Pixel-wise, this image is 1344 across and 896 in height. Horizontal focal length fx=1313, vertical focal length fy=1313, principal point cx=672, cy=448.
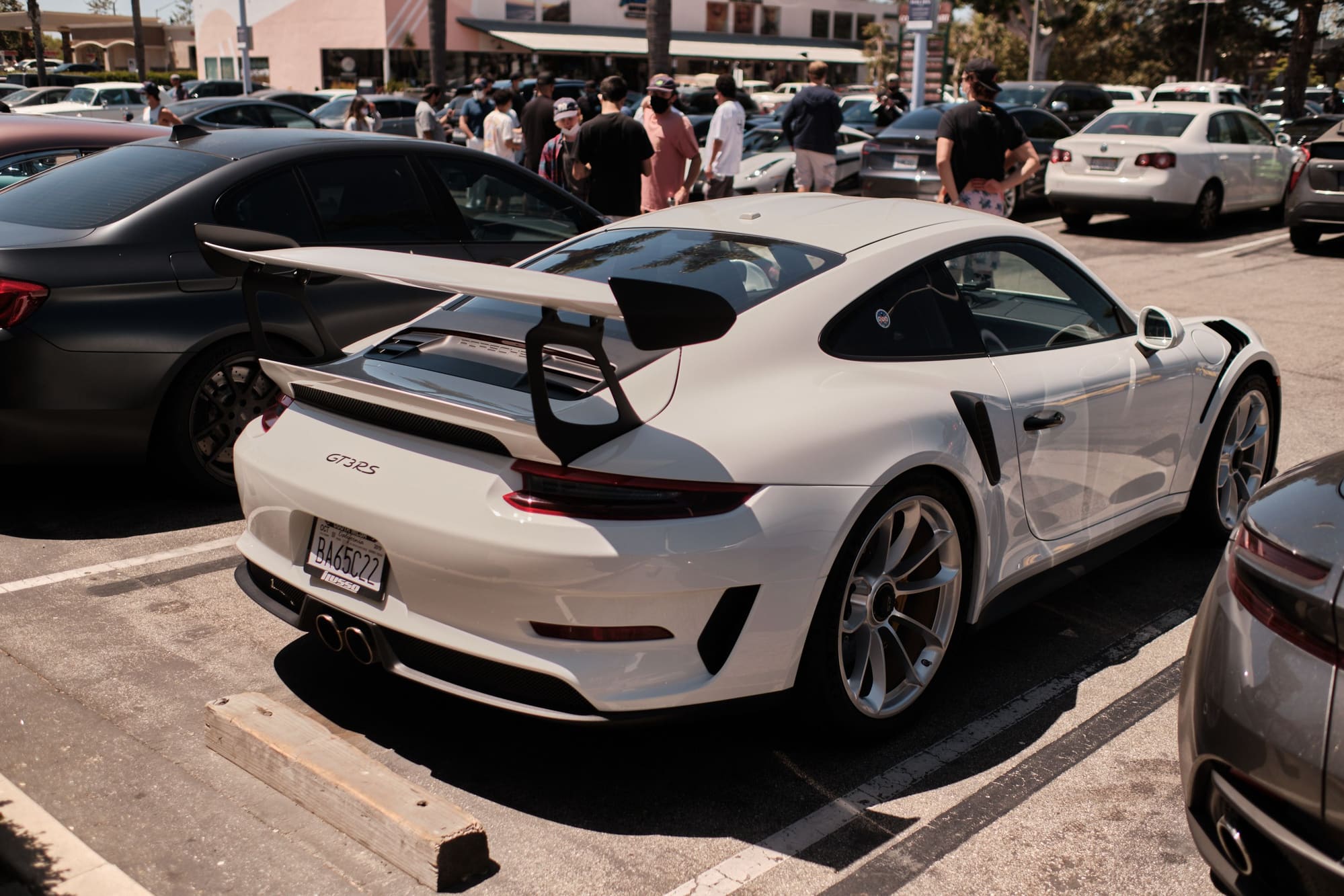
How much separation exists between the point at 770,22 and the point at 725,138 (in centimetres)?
6118

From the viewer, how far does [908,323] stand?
3.92 meters

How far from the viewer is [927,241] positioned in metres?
4.11

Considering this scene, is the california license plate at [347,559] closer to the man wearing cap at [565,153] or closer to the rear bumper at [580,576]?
the rear bumper at [580,576]

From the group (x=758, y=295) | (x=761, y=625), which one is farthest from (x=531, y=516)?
(x=758, y=295)

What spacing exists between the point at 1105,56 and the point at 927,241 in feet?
184

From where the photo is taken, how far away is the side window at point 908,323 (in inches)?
148

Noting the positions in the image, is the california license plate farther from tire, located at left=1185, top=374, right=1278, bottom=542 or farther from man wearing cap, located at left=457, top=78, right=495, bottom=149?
man wearing cap, located at left=457, top=78, right=495, bottom=149

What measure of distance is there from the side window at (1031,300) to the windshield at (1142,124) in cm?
1164

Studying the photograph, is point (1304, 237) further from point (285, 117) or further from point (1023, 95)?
point (285, 117)

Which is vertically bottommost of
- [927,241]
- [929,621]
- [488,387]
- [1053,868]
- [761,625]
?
[1053,868]

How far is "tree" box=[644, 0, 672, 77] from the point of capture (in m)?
24.0

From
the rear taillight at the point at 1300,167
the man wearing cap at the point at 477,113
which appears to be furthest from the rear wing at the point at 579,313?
the man wearing cap at the point at 477,113

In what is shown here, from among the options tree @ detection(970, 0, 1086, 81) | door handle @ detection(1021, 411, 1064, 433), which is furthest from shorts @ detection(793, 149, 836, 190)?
tree @ detection(970, 0, 1086, 81)

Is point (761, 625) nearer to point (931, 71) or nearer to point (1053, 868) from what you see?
point (1053, 868)
